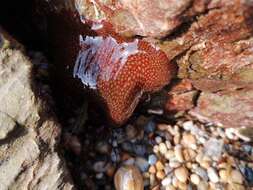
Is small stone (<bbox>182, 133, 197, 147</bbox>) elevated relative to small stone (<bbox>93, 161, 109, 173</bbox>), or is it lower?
lower

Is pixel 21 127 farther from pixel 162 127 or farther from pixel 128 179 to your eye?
pixel 162 127

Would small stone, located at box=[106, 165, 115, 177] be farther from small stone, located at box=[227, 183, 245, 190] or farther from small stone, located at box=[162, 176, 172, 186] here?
small stone, located at box=[227, 183, 245, 190]

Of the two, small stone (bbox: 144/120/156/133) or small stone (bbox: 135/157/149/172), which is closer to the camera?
small stone (bbox: 135/157/149/172)

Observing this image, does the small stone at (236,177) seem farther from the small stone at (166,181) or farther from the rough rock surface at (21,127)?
the rough rock surface at (21,127)

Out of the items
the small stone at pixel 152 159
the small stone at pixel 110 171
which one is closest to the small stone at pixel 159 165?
the small stone at pixel 152 159

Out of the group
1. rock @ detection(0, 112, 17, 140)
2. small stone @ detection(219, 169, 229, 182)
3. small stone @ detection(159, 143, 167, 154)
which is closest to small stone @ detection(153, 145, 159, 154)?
small stone @ detection(159, 143, 167, 154)

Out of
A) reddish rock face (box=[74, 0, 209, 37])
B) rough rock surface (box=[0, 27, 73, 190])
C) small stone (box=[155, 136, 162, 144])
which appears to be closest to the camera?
reddish rock face (box=[74, 0, 209, 37])
